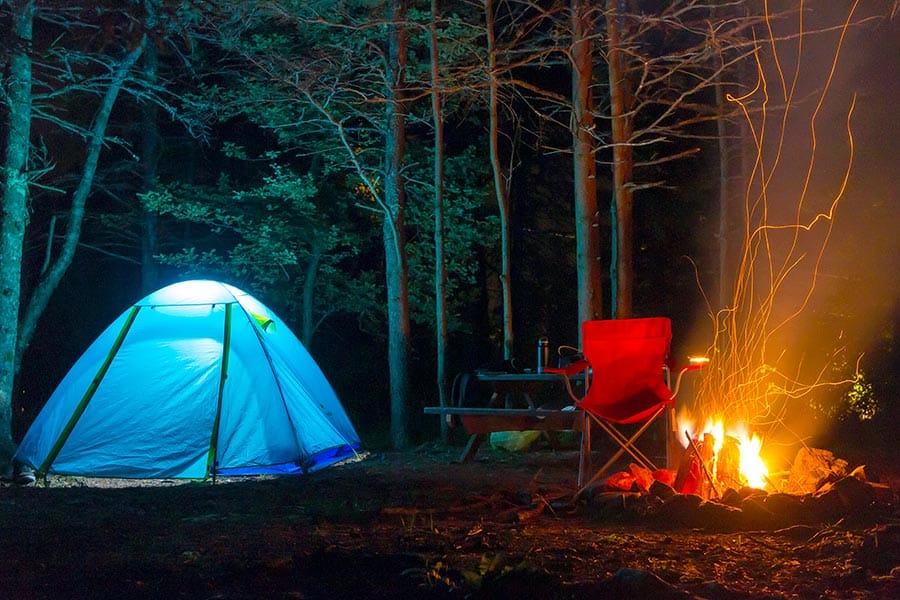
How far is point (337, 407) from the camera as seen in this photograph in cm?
880

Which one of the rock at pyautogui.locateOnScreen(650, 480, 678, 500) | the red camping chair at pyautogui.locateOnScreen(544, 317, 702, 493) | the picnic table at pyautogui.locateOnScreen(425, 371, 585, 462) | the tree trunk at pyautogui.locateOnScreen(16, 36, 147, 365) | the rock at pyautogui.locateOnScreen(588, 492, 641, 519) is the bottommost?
the rock at pyautogui.locateOnScreen(588, 492, 641, 519)

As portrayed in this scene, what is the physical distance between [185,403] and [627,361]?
12.3ft

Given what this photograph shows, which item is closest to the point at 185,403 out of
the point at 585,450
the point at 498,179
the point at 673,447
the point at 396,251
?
the point at 585,450

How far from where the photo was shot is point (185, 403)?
7609 millimetres

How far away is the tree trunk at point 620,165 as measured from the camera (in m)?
9.22

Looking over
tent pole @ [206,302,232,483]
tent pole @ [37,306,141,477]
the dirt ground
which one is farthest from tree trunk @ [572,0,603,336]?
tent pole @ [37,306,141,477]

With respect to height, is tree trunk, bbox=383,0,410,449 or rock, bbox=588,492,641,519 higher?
tree trunk, bbox=383,0,410,449

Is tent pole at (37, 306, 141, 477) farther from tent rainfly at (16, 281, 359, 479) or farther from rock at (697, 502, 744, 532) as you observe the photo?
rock at (697, 502, 744, 532)

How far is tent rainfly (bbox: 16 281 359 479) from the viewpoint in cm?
741

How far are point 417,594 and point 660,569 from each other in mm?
1075

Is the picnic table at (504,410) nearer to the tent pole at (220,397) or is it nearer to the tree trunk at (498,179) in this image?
the tent pole at (220,397)

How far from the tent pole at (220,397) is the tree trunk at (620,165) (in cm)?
413

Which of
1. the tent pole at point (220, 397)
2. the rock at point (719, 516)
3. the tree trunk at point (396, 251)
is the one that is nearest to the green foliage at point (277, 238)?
the tree trunk at point (396, 251)

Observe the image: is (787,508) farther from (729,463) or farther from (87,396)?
(87,396)
